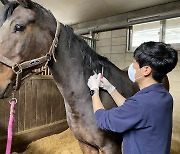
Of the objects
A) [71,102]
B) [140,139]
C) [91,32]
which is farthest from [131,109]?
[91,32]

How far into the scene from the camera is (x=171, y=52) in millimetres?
857

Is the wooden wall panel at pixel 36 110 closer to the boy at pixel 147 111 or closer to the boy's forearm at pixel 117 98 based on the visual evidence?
the boy's forearm at pixel 117 98

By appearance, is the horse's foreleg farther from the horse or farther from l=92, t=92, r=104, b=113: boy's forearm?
l=92, t=92, r=104, b=113: boy's forearm

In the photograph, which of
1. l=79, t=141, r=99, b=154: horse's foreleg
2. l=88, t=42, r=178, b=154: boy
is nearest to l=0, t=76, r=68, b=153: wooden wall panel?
l=79, t=141, r=99, b=154: horse's foreleg

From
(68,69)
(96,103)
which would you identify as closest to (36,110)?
(68,69)

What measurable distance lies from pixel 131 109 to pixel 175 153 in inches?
77.4

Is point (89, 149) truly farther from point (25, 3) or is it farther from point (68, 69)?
point (25, 3)

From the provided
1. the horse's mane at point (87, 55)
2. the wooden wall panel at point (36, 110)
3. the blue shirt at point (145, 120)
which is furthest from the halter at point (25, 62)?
the wooden wall panel at point (36, 110)

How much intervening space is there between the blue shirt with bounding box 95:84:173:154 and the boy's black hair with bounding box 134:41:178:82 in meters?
0.07

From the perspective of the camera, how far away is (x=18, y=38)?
84cm

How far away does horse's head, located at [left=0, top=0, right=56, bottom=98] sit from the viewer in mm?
831

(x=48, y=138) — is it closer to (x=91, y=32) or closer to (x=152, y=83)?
(x=91, y=32)

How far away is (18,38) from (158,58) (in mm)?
643

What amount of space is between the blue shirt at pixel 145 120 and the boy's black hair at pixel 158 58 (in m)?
0.07
